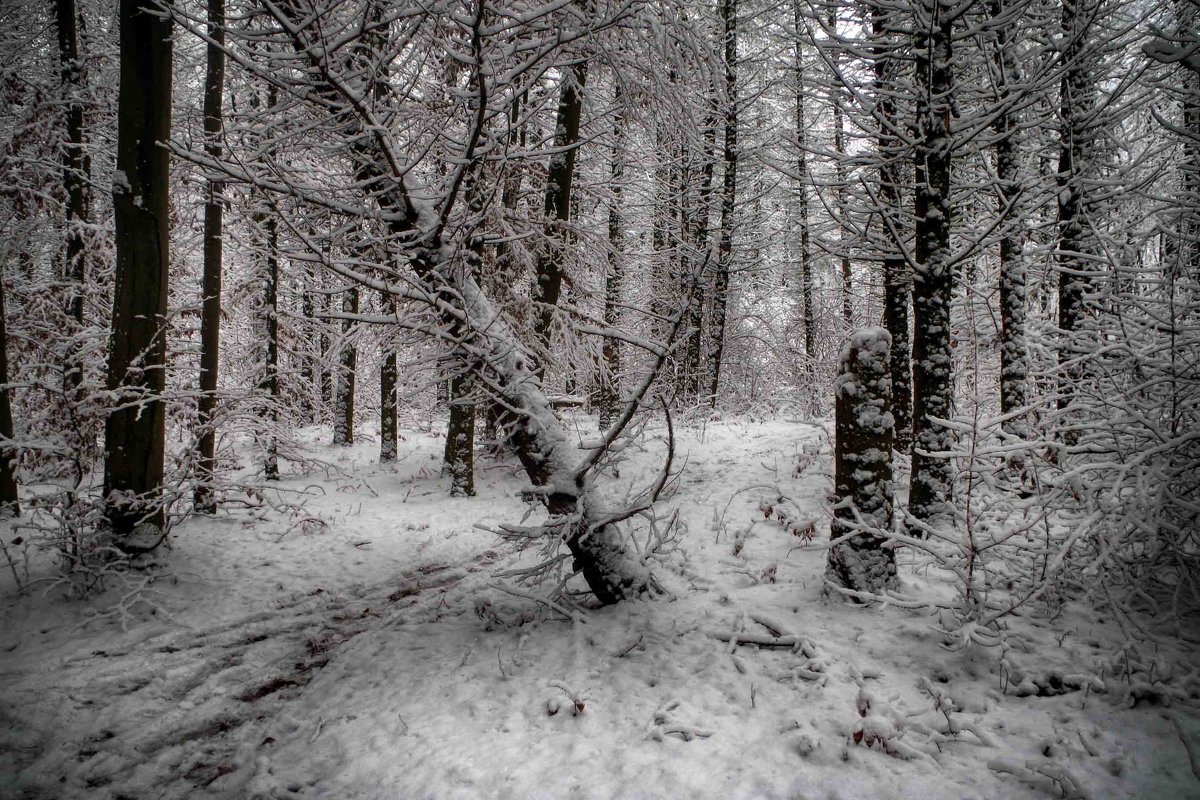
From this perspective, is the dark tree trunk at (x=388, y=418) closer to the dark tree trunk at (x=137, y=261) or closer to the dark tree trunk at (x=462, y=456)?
the dark tree trunk at (x=462, y=456)

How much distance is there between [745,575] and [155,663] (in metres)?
5.19

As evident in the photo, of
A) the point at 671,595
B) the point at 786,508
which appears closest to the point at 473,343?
the point at 671,595

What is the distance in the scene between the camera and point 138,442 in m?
5.63

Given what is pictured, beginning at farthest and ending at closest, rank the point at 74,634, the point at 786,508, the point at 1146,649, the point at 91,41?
the point at 91,41, the point at 786,508, the point at 74,634, the point at 1146,649

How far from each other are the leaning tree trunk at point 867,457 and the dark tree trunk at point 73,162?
1079 cm

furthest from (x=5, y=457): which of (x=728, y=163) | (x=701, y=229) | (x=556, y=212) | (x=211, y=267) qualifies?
(x=728, y=163)

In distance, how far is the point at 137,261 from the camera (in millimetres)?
5598

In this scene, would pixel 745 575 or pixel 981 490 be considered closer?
pixel 745 575

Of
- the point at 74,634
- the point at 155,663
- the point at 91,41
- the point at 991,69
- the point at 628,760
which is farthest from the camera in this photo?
the point at 91,41

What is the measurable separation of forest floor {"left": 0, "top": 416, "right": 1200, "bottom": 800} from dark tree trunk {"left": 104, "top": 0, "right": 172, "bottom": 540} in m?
0.95

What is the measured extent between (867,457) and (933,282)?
263 cm

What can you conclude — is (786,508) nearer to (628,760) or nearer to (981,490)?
(981,490)

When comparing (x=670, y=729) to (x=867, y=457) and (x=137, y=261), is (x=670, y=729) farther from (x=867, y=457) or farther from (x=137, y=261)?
(x=137, y=261)

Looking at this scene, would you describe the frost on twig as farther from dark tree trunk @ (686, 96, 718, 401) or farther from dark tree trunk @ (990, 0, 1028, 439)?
dark tree trunk @ (686, 96, 718, 401)
